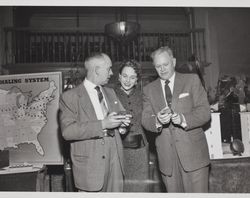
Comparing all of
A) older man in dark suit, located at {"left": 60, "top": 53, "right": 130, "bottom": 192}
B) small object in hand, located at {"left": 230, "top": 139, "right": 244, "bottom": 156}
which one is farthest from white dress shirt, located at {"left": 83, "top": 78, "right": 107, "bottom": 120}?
small object in hand, located at {"left": 230, "top": 139, "right": 244, "bottom": 156}

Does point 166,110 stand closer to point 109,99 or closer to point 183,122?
point 183,122

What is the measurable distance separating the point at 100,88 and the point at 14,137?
83 cm

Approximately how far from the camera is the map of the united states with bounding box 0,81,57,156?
1926mm

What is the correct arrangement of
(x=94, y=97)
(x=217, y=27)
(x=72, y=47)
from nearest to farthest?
(x=94, y=97) < (x=217, y=27) < (x=72, y=47)

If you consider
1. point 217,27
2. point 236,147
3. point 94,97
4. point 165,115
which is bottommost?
point 236,147

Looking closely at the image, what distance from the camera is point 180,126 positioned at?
151cm

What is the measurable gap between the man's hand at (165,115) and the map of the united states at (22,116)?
89 cm

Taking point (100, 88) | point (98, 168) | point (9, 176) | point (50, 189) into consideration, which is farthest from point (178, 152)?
point (50, 189)

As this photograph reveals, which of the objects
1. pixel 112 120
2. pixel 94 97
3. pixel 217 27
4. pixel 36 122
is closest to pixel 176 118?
pixel 112 120

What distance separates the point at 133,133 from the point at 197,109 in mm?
462

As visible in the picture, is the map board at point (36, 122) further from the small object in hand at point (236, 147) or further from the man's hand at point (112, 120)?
the small object in hand at point (236, 147)

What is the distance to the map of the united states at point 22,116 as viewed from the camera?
1.93 meters

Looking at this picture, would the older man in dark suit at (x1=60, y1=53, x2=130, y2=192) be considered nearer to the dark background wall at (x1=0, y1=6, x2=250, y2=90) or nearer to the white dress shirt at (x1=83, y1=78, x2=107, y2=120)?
the white dress shirt at (x1=83, y1=78, x2=107, y2=120)

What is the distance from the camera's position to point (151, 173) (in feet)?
5.95
